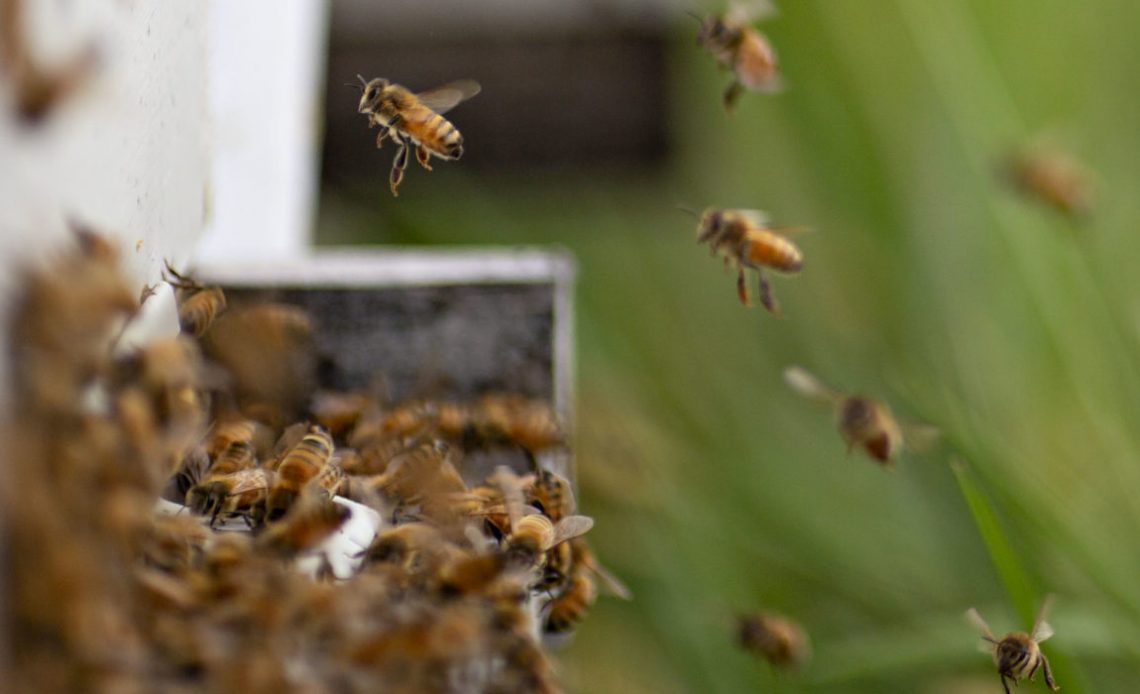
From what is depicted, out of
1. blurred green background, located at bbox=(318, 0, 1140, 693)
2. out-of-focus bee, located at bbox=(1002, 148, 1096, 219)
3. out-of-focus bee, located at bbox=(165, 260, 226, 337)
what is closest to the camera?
out-of-focus bee, located at bbox=(165, 260, 226, 337)

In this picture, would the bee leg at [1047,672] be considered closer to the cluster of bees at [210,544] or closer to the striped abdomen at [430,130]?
the cluster of bees at [210,544]

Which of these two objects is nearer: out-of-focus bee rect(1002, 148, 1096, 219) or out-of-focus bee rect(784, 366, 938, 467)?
out-of-focus bee rect(784, 366, 938, 467)

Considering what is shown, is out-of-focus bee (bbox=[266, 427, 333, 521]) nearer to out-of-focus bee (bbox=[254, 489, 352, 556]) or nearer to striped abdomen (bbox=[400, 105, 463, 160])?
out-of-focus bee (bbox=[254, 489, 352, 556])

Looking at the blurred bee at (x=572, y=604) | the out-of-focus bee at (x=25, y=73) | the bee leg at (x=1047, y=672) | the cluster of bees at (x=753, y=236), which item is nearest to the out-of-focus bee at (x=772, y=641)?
the cluster of bees at (x=753, y=236)

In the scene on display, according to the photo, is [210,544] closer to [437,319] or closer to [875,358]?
[437,319]

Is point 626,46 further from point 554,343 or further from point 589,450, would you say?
point 554,343

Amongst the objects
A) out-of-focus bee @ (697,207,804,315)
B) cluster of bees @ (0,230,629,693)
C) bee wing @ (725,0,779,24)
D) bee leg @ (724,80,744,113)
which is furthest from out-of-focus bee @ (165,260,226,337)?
bee wing @ (725,0,779,24)
